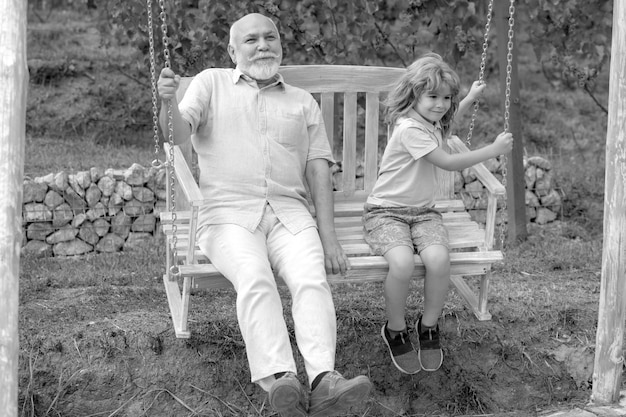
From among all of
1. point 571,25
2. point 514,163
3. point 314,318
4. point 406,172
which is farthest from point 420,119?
point 571,25

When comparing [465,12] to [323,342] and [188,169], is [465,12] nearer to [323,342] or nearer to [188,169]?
[188,169]

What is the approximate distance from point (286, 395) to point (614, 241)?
1551 mm

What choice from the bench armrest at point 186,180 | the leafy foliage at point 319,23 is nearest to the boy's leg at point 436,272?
the bench armrest at point 186,180

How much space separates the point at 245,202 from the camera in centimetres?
429

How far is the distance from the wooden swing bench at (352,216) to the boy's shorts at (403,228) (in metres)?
0.07

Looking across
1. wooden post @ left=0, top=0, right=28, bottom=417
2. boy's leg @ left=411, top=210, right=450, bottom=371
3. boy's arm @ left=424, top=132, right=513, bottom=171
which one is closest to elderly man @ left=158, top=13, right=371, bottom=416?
boy's leg @ left=411, top=210, right=450, bottom=371

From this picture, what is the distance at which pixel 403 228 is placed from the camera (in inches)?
173

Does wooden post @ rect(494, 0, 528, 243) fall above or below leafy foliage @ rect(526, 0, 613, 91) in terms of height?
below

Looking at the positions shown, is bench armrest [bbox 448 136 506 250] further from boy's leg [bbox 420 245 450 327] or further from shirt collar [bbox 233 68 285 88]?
shirt collar [bbox 233 68 285 88]

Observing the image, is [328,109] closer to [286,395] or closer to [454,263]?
[454,263]

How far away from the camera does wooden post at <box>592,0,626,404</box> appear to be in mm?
4152

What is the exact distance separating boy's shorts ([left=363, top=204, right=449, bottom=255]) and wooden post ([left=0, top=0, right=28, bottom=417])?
5.02ft

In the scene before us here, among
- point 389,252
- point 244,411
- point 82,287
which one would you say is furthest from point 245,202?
point 82,287

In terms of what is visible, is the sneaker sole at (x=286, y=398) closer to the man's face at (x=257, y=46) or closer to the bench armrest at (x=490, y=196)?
the bench armrest at (x=490, y=196)
